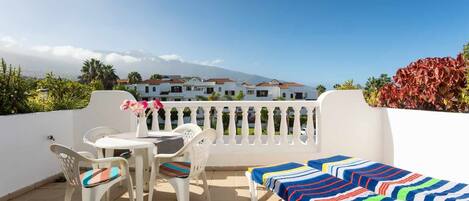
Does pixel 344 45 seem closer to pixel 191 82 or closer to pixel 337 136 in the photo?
pixel 191 82

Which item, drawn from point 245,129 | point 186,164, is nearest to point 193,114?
point 245,129

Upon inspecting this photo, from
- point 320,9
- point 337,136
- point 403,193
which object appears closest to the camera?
point 403,193

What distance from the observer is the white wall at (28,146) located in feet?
→ 13.2

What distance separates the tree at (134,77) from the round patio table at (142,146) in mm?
64100

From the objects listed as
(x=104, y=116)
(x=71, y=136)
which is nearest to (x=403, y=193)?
(x=104, y=116)

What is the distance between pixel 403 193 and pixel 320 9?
5056 cm

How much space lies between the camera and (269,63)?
3307 inches

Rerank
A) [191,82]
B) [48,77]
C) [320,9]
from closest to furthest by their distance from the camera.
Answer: [48,77], [320,9], [191,82]

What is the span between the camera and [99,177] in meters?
3.14

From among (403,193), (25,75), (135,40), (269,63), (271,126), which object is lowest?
(403,193)

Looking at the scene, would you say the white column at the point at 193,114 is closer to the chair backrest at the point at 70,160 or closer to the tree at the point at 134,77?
the chair backrest at the point at 70,160

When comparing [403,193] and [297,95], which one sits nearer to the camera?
[403,193]

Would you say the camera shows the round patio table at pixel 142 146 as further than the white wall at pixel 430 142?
No

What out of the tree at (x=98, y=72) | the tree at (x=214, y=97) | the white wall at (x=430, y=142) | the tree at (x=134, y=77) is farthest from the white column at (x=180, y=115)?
the tree at (x=134, y=77)
